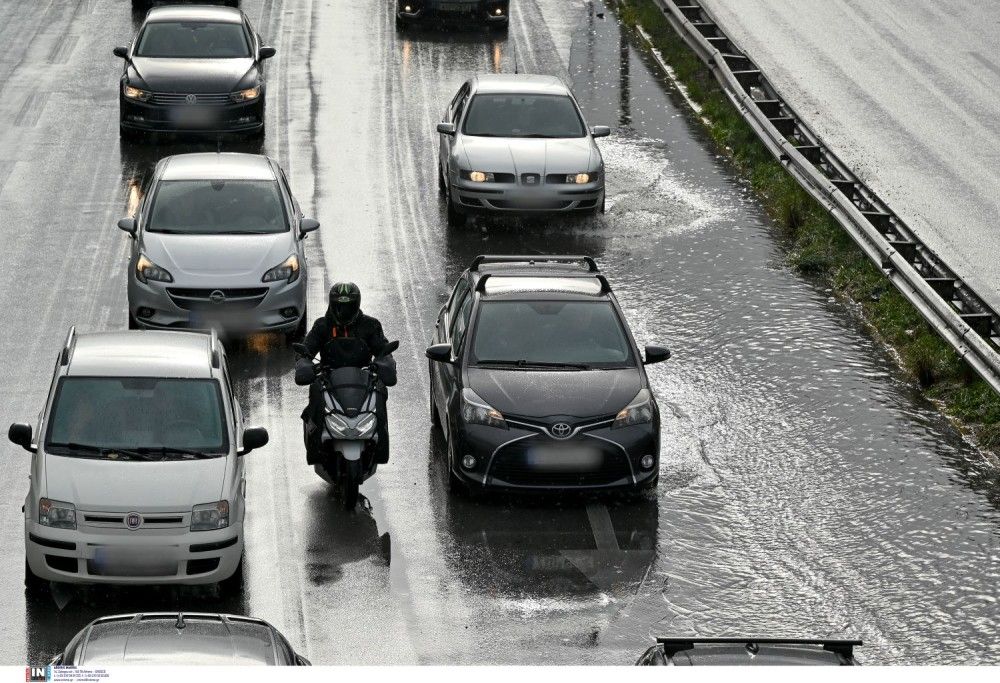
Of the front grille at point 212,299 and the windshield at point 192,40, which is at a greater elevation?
the front grille at point 212,299

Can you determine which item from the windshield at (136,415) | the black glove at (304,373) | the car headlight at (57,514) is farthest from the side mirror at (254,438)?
the black glove at (304,373)

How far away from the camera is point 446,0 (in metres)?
29.9

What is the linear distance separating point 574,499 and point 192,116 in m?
11.5

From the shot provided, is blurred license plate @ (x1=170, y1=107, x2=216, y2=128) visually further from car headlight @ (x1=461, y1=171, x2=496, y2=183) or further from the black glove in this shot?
the black glove

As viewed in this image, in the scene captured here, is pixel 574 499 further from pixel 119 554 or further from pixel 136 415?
pixel 119 554

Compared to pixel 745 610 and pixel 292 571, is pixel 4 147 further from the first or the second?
pixel 745 610

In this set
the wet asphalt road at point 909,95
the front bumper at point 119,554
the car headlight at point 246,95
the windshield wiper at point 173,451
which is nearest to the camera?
the front bumper at point 119,554

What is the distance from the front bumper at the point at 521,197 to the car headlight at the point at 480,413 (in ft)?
24.1

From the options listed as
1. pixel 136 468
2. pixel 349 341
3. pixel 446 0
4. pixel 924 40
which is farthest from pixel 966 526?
pixel 924 40

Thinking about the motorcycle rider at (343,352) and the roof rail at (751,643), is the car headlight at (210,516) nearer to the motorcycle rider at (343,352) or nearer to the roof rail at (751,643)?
the motorcycle rider at (343,352)

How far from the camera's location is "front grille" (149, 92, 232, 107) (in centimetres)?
2250

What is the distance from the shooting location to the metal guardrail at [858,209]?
51.6ft

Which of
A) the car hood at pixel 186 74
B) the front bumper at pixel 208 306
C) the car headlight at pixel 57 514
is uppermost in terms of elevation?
the car headlight at pixel 57 514

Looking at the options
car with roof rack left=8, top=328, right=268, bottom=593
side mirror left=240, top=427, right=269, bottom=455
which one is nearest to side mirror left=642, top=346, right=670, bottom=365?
car with roof rack left=8, top=328, right=268, bottom=593
